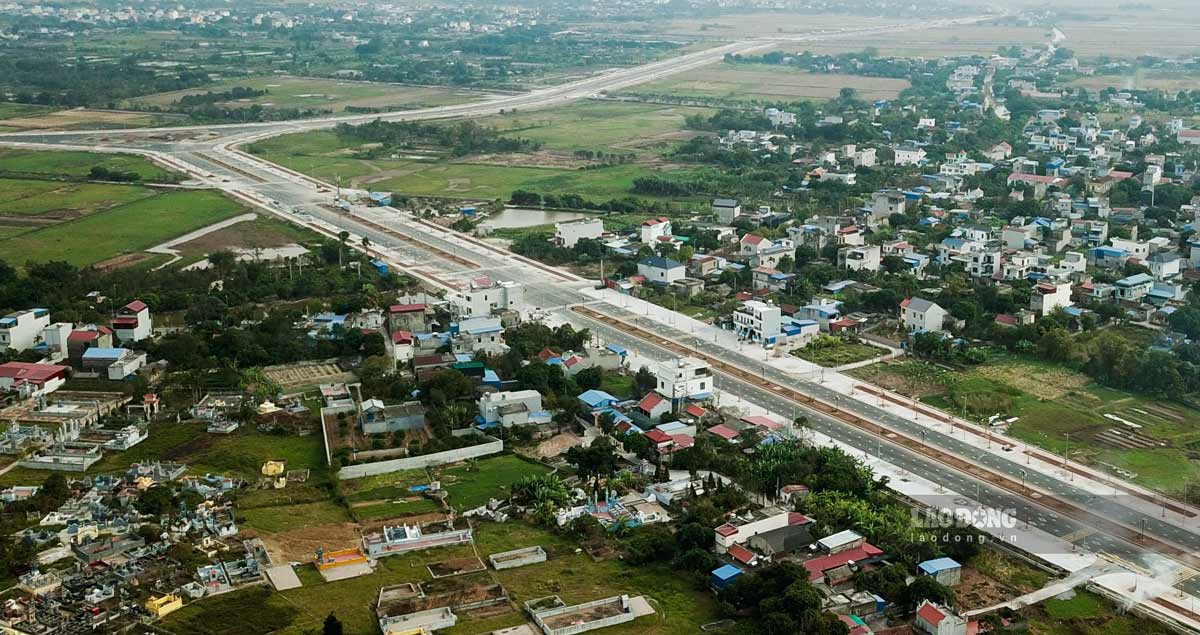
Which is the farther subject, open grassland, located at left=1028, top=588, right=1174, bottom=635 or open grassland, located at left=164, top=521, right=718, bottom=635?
open grassland, located at left=164, top=521, right=718, bottom=635

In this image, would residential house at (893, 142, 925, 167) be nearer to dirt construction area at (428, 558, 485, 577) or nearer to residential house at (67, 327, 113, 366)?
residential house at (67, 327, 113, 366)

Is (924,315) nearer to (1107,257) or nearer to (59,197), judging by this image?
(1107,257)

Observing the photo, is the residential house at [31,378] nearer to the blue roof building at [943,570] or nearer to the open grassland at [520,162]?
the blue roof building at [943,570]

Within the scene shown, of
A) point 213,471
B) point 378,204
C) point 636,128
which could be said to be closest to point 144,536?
Answer: point 213,471

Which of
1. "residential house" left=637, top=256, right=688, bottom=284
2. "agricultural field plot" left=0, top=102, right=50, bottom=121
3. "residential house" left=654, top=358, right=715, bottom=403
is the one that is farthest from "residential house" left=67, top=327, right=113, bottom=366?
"agricultural field plot" left=0, top=102, right=50, bottom=121

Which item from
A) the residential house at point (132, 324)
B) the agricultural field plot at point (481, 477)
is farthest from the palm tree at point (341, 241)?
the agricultural field plot at point (481, 477)

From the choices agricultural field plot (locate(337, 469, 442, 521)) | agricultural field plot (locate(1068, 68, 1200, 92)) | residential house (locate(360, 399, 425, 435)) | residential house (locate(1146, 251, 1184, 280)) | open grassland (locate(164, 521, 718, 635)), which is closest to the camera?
open grassland (locate(164, 521, 718, 635))
